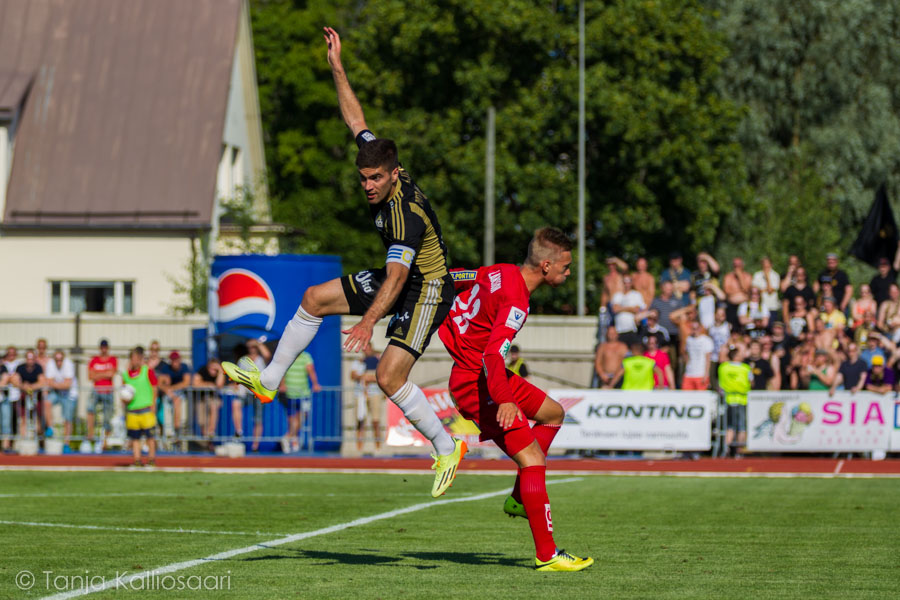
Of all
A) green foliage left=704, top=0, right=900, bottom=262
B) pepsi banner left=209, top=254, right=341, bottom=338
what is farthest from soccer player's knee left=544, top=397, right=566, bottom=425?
green foliage left=704, top=0, right=900, bottom=262

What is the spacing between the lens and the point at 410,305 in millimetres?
8625

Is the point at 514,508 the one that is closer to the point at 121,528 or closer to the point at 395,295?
the point at 395,295

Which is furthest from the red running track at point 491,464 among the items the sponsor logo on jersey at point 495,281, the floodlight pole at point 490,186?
the floodlight pole at point 490,186

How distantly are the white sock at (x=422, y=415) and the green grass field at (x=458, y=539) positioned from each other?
77cm

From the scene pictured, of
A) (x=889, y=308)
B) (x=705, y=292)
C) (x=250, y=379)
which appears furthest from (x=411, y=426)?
(x=250, y=379)

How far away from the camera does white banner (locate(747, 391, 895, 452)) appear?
20516mm

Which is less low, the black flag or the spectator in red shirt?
the black flag

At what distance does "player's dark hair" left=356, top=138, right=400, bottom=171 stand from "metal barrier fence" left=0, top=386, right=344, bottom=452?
14.6 meters

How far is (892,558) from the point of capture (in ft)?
29.6

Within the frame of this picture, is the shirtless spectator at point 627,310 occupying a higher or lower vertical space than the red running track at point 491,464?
higher

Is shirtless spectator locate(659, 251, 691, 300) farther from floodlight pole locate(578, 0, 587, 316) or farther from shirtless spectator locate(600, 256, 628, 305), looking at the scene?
floodlight pole locate(578, 0, 587, 316)

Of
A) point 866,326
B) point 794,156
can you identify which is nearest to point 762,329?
point 866,326

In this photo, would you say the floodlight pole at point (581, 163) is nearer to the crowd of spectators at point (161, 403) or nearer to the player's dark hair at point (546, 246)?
the crowd of spectators at point (161, 403)

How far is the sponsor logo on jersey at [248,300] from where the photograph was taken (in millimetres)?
23281
